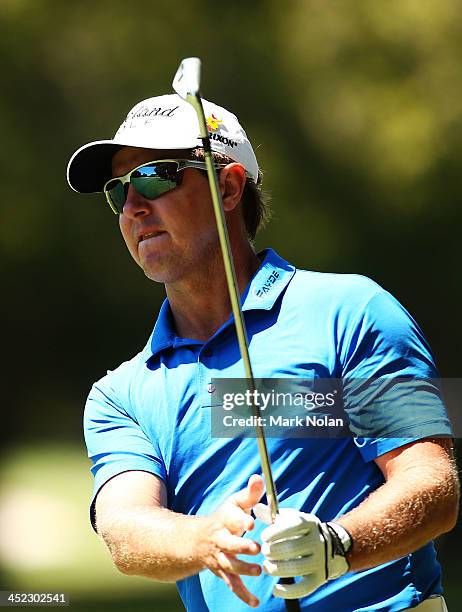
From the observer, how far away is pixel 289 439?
8.06 feet

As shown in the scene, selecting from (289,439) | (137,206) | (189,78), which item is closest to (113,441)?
(289,439)

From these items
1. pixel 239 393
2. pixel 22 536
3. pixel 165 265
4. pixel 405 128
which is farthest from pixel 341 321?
pixel 405 128

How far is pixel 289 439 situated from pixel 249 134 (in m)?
8.13

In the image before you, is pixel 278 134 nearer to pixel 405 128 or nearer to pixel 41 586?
pixel 405 128

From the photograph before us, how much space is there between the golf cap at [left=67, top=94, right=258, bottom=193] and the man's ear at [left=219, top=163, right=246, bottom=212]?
0.03 meters

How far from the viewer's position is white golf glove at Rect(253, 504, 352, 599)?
6.63 feet

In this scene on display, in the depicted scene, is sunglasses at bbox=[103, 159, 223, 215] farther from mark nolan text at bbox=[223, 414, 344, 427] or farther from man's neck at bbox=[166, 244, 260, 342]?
mark nolan text at bbox=[223, 414, 344, 427]

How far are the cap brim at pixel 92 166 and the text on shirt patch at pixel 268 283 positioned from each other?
1.63 ft

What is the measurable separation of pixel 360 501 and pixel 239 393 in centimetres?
37

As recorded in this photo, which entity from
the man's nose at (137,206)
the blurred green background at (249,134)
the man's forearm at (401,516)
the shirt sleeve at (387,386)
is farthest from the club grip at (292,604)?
the blurred green background at (249,134)

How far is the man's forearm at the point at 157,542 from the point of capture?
7.29ft

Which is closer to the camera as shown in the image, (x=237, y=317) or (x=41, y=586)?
(x=237, y=317)

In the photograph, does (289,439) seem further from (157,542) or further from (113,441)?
(113,441)

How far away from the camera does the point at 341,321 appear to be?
8.18 ft
